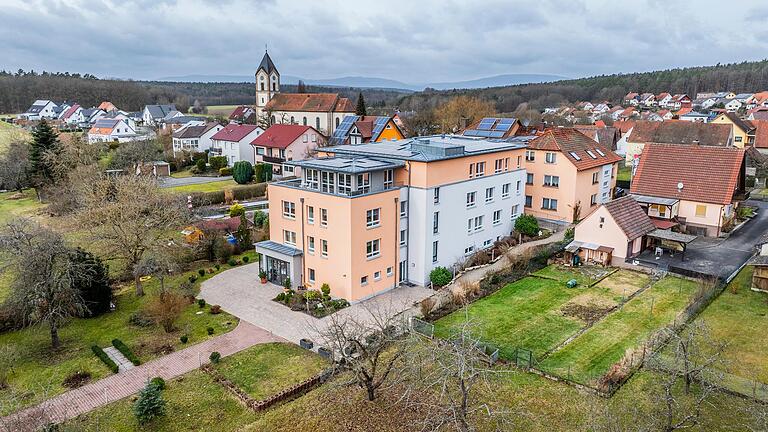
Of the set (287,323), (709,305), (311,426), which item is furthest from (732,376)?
(287,323)

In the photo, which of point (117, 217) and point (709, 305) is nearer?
point (709, 305)

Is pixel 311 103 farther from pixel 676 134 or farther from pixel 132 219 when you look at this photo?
pixel 132 219

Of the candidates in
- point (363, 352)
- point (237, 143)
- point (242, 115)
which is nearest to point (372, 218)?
point (363, 352)

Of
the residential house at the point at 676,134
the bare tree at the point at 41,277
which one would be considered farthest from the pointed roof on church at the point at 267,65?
the bare tree at the point at 41,277

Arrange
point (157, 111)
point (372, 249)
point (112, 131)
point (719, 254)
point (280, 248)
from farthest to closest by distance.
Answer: point (157, 111) < point (112, 131) < point (719, 254) < point (280, 248) < point (372, 249)

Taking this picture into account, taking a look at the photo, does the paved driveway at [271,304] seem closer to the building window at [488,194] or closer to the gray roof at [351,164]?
the gray roof at [351,164]

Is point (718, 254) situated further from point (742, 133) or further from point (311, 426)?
point (742, 133)
